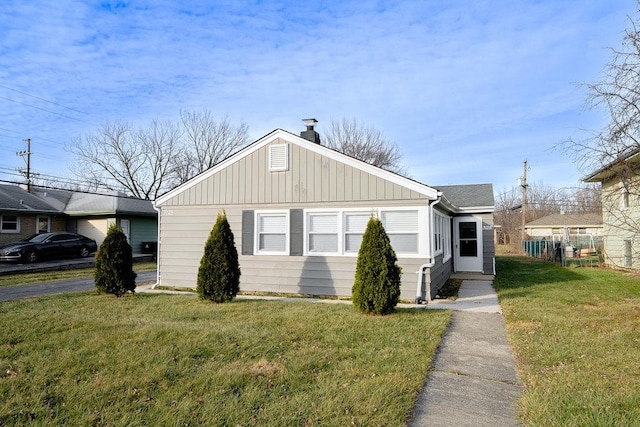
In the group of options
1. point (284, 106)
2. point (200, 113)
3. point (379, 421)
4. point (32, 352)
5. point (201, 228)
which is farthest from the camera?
point (200, 113)

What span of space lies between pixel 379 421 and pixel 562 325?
185 inches

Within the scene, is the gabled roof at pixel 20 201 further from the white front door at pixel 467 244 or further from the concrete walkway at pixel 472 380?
the concrete walkway at pixel 472 380

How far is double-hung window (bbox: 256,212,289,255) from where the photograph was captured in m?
10.0

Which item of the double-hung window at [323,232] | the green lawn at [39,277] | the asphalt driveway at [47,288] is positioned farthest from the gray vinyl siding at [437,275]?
the green lawn at [39,277]

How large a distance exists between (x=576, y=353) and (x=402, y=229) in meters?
4.56

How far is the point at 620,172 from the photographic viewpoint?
6.38 metres

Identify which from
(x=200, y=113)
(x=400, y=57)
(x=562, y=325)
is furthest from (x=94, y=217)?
(x=562, y=325)

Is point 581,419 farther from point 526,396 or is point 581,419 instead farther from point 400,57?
point 400,57

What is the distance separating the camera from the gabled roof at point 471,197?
1366 cm

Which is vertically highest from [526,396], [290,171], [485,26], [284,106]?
[284,106]

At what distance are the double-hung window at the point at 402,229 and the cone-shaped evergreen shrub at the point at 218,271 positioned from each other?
3621 millimetres

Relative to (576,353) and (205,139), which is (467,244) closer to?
(576,353)

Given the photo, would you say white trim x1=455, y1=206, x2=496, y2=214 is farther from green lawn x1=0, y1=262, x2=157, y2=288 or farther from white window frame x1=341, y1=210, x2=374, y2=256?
green lawn x1=0, y1=262, x2=157, y2=288

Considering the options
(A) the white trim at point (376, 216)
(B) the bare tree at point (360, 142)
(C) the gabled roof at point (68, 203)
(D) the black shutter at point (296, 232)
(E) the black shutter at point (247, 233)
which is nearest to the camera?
(A) the white trim at point (376, 216)
